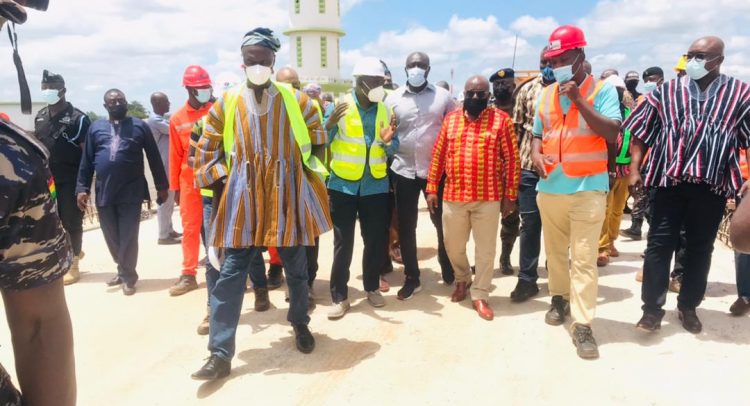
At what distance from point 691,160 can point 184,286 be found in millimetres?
4219

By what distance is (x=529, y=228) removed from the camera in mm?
4461

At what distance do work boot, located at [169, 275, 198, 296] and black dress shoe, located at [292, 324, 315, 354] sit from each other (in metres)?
1.70

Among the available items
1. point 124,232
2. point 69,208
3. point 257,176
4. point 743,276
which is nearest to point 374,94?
point 257,176

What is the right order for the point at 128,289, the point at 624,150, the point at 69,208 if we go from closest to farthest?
the point at 128,289 → the point at 69,208 → the point at 624,150

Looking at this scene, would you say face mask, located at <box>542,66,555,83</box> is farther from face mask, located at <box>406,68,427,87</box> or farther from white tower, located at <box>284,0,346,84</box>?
white tower, located at <box>284,0,346,84</box>

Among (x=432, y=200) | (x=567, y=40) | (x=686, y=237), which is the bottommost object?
(x=686, y=237)

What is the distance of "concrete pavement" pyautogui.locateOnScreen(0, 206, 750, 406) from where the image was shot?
302 cm

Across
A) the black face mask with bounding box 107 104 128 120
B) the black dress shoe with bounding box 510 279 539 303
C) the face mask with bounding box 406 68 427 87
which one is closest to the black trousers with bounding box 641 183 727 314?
the black dress shoe with bounding box 510 279 539 303

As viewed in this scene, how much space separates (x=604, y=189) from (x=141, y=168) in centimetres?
418

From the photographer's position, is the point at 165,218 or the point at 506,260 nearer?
the point at 506,260

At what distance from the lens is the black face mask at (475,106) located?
402 cm

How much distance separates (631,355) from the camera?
3.42 metres

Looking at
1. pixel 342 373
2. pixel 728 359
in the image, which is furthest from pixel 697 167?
pixel 342 373

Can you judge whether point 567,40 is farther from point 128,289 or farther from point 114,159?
point 128,289
